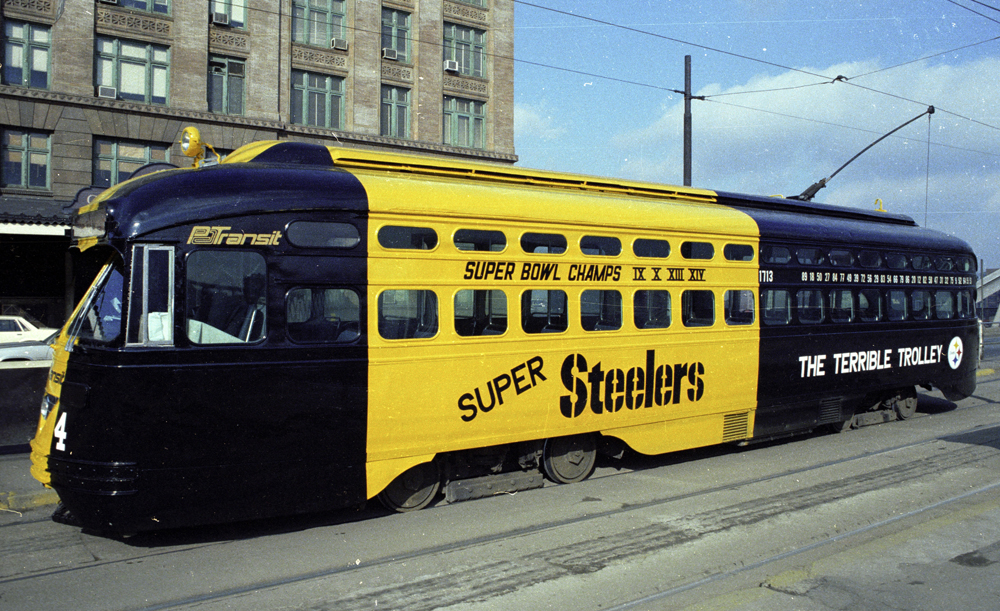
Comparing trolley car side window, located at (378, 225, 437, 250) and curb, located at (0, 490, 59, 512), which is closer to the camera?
trolley car side window, located at (378, 225, 437, 250)

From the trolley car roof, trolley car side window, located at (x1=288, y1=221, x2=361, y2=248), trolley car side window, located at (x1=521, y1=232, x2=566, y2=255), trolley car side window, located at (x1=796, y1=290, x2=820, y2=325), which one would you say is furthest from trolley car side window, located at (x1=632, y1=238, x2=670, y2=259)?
trolley car side window, located at (x1=288, y1=221, x2=361, y2=248)

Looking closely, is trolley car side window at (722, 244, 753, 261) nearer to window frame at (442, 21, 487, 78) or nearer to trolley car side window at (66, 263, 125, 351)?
trolley car side window at (66, 263, 125, 351)

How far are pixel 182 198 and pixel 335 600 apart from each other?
3.13m

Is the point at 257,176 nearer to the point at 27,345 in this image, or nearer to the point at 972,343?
the point at 972,343

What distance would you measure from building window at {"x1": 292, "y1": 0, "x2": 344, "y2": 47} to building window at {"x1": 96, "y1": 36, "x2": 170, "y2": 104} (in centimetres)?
427

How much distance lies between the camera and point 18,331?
19.2m

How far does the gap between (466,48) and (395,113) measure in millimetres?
4100

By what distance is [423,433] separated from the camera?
672 centimetres

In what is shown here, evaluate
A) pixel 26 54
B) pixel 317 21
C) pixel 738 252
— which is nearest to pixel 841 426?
pixel 738 252

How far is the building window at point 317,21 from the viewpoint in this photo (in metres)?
25.7

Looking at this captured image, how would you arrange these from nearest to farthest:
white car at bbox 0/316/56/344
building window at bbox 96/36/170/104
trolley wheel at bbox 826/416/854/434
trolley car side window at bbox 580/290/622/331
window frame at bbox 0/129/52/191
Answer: trolley car side window at bbox 580/290/622/331 → trolley wheel at bbox 826/416/854/434 → white car at bbox 0/316/56/344 → window frame at bbox 0/129/52/191 → building window at bbox 96/36/170/104

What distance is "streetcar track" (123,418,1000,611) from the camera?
5152 millimetres

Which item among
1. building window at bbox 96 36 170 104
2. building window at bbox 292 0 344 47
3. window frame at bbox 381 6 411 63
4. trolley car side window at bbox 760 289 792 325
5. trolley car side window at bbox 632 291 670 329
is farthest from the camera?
window frame at bbox 381 6 411 63

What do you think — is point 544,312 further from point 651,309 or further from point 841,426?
point 841,426
